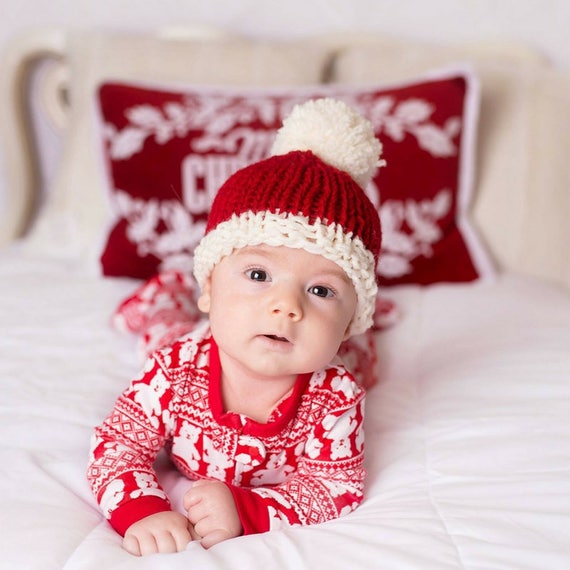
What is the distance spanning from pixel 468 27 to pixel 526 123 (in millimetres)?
364

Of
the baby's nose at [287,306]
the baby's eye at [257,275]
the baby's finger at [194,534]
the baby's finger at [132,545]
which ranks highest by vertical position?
the baby's eye at [257,275]

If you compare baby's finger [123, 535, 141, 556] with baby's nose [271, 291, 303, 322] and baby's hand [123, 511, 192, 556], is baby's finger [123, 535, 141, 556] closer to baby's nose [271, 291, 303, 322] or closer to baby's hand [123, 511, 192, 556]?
baby's hand [123, 511, 192, 556]

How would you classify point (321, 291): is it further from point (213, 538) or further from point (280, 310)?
point (213, 538)

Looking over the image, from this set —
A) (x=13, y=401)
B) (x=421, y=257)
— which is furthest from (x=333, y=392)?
(x=421, y=257)

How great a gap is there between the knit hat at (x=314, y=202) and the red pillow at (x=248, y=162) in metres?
0.53

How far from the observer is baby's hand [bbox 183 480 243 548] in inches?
32.3

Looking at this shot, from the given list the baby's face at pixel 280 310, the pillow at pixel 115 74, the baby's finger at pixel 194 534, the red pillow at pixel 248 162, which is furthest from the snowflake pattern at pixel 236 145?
the baby's finger at pixel 194 534

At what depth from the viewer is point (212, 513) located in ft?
2.73

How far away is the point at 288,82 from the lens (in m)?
1.74

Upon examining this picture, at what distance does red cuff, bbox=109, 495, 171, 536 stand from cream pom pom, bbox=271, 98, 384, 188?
1.44ft

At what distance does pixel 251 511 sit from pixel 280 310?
0.21 m

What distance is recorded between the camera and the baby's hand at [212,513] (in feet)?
2.69

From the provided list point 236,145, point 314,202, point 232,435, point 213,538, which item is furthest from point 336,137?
point 236,145

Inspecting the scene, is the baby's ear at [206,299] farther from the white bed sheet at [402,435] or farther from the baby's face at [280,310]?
the white bed sheet at [402,435]
